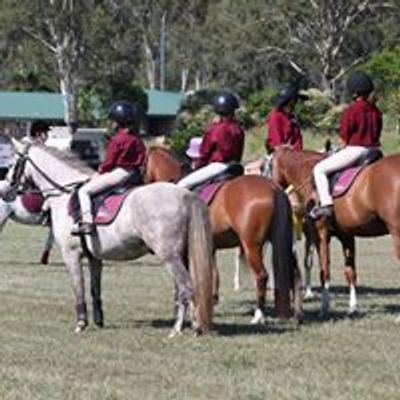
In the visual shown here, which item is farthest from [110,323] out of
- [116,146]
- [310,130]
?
[310,130]

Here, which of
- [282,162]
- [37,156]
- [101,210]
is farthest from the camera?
[282,162]

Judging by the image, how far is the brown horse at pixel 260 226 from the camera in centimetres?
1381

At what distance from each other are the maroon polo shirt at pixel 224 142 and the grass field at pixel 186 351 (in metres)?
1.92

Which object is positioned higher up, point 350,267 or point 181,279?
point 181,279

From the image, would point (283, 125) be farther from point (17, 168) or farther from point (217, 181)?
point (17, 168)

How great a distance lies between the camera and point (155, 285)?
18.7 metres

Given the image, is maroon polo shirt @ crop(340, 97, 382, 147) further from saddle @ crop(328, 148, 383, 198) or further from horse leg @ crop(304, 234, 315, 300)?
horse leg @ crop(304, 234, 315, 300)

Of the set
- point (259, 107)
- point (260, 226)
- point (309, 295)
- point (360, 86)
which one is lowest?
point (259, 107)

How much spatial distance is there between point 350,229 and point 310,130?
42.4 m

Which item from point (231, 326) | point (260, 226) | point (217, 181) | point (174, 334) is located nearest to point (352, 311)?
point (231, 326)

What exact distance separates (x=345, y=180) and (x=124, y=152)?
117 inches

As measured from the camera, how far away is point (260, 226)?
13867mm

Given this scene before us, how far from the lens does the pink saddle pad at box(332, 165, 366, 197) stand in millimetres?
14872

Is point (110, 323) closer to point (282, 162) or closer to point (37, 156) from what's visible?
point (37, 156)
